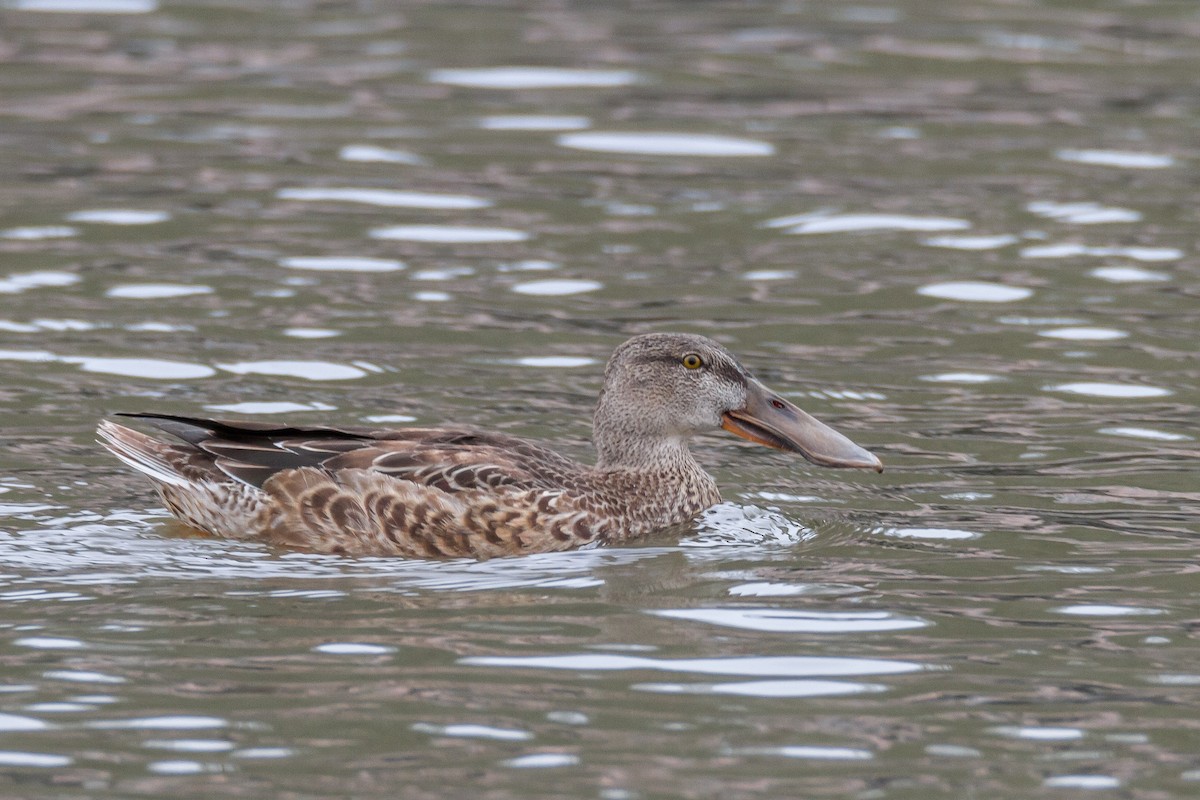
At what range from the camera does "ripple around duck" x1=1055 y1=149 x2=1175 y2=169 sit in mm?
16453

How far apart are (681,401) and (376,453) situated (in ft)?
5.06

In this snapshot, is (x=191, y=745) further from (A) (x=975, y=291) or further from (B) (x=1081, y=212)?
(B) (x=1081, y=212)

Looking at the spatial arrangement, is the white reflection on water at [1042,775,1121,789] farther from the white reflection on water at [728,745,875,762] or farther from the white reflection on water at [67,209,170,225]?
the white reflection on water at [67,209,170,225]

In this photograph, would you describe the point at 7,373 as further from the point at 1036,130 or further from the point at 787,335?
the point at 1036,130

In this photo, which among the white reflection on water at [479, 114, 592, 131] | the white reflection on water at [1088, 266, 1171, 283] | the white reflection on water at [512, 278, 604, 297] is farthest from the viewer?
the white reflection on water at [479, 114, 592, 131]

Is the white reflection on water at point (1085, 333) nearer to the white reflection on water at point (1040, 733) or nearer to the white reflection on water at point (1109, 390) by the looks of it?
the white reflection on water at point (1109, 390)

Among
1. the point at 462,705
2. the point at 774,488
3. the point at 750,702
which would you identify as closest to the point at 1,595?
the point at 462,705

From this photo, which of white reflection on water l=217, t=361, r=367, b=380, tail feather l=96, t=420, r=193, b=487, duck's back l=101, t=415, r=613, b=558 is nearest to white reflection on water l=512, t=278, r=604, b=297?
white reflection on water l=217, t=361, r=367, b=380

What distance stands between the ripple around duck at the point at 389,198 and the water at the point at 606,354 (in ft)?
0.20

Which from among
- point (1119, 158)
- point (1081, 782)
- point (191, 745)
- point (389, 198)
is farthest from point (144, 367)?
point (1119, 158)

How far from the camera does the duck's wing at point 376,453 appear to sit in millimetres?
9328

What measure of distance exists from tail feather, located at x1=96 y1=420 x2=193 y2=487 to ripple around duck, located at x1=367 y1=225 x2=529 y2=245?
5.12 metres

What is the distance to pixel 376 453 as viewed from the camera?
9398 mm

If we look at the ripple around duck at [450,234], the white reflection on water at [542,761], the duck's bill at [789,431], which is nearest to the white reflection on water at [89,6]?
the ripple around duck at [450,234]
